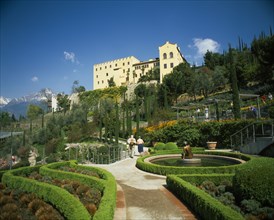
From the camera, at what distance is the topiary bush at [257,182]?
519 centimetres

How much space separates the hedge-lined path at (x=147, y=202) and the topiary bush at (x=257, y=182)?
55.8 inches

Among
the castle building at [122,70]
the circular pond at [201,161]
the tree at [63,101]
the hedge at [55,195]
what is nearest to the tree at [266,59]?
the circular pond at [201,161]

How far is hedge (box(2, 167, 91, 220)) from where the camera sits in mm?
4951

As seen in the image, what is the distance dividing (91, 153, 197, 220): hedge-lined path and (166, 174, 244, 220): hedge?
8.1 inches

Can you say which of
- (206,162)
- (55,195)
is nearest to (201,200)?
(55,195)

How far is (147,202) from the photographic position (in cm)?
657

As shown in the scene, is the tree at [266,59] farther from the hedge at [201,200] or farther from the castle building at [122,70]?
the castle building at [122,70]

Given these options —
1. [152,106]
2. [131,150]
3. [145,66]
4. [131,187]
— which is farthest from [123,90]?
[131,187]

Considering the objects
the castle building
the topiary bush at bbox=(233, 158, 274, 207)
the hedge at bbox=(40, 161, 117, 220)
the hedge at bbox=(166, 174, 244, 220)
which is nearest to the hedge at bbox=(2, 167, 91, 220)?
the hedge at bbox=(40, 161, 117, 220)

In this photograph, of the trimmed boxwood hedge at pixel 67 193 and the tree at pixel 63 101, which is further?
the tree at pixel 63 101

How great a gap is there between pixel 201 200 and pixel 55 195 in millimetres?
3944

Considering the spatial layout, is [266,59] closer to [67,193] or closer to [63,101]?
[67,193]

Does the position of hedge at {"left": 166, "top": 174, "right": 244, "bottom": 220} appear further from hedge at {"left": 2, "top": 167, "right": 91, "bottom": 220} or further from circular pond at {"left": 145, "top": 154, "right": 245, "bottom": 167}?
circular pond at {"left": 145, "top": 154, "right": 245, "bottom": 167}

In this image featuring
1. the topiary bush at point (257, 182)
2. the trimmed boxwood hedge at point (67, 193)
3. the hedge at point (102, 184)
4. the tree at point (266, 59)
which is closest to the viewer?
the hedge at point (102, 184)
